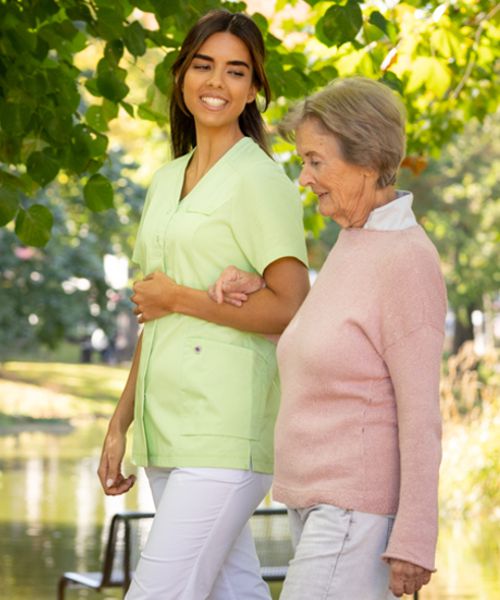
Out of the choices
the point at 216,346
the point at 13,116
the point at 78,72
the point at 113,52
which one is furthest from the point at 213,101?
the point at 78,72

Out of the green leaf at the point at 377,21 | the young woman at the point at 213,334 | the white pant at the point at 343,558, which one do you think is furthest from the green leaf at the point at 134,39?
the white pant at the point at 343,558

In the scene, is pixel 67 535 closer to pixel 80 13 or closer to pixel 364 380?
pixel 80 13

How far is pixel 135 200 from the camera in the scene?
2098 centimetres

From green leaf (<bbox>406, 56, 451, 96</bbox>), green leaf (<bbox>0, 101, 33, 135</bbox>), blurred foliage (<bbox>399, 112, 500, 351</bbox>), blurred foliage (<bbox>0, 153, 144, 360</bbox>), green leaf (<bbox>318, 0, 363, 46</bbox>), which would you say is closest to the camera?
green leaf (<bbox>318, 0, 363, 46</bbox>)

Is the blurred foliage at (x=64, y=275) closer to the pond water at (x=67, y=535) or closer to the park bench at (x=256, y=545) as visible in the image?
the pond water at (x=67, y=535)

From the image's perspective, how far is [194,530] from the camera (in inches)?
141

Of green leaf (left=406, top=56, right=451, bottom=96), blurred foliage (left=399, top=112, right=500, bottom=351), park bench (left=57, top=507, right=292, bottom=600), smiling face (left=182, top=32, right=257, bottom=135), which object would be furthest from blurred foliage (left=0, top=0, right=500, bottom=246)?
blurred foliage (left=399, top=112, right=500, bottom=351)

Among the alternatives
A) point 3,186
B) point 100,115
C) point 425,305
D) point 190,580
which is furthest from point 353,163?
point 100,115

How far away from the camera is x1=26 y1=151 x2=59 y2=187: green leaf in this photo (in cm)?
548

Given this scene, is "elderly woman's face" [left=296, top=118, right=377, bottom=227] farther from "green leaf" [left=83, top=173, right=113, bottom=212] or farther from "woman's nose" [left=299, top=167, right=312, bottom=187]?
"green leaf" [left=83, top=173, right=113, bottom=212]

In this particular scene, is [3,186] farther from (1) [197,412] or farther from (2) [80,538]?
(2) [80,538]

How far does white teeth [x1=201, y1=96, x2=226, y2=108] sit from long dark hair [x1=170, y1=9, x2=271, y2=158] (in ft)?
0.33

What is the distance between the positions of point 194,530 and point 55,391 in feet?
89.3

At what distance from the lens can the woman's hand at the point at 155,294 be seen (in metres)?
3.71
